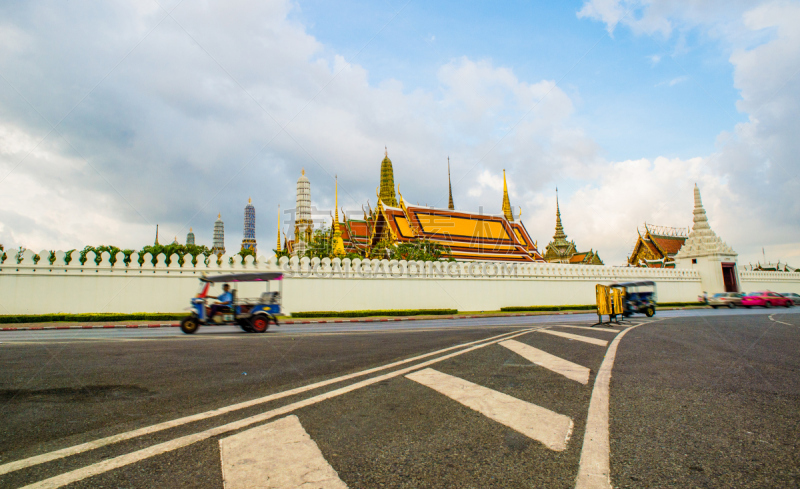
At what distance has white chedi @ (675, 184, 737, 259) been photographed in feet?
110

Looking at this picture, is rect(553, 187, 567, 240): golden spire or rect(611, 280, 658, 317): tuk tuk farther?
rect(553, 187, 567, 240): golden spire

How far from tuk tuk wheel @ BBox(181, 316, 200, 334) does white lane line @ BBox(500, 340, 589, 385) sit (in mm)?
8051

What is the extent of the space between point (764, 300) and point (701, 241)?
7431 millimetres

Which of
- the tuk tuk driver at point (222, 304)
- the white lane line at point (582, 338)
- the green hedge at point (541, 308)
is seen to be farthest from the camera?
the green hedge at point (541, 308)

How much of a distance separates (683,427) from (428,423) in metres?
1.73

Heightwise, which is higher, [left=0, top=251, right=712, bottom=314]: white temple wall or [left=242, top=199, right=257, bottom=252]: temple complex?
[left=242, top=199, right=257, bottom=252]: temple complex

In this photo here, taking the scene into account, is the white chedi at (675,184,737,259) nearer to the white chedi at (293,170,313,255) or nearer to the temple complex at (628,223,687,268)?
the temple complex at (628,223,687,268)

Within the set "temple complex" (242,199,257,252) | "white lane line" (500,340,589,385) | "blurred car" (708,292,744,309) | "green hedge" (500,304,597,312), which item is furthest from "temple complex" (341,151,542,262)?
"temple complex" (242,199,257,252)

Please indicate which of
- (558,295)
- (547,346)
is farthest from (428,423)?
(558,295)

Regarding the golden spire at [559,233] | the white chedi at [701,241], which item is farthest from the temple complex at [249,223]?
the white chedi at [701,241]

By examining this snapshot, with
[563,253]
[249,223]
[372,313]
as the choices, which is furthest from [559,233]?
[249,223]

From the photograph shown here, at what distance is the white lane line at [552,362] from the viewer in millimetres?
4961

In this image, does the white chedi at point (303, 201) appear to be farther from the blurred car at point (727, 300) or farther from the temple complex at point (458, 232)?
the blurred car at point (727, 300)

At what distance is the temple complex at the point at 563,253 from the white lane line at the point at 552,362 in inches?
2248
